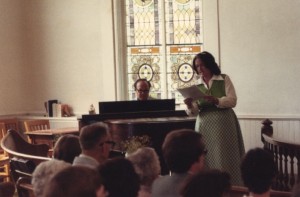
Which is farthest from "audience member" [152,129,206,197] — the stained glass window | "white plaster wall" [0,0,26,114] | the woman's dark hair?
"white plaster wall" [0,0,26,114]

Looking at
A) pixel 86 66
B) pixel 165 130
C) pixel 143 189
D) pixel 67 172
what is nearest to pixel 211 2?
pixel 86 66

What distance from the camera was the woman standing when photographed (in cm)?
454

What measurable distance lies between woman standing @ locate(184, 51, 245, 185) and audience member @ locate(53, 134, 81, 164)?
139cm

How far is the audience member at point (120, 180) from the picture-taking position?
2223 mm

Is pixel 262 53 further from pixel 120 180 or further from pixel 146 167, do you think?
pixel 120 180

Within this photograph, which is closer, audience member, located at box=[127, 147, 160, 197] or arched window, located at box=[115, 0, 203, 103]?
audience member, located at box=[127, 147, 160, 197]

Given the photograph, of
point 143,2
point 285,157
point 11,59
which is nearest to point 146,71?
point 143,2

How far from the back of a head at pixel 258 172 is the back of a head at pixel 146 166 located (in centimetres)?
49

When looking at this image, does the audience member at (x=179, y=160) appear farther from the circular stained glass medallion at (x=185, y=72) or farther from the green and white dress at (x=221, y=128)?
the circular stained glass medallion at (x=185, y=72)

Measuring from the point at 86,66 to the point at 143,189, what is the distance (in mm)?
5801

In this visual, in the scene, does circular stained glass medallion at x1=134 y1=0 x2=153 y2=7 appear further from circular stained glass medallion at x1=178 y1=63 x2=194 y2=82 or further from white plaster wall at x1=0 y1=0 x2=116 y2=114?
circular stained glass medallion at x1=178 y1=63 x2=194 y2=82

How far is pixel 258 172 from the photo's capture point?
2.42 metres

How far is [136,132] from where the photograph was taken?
5.21m

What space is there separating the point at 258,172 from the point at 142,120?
2989 mm
